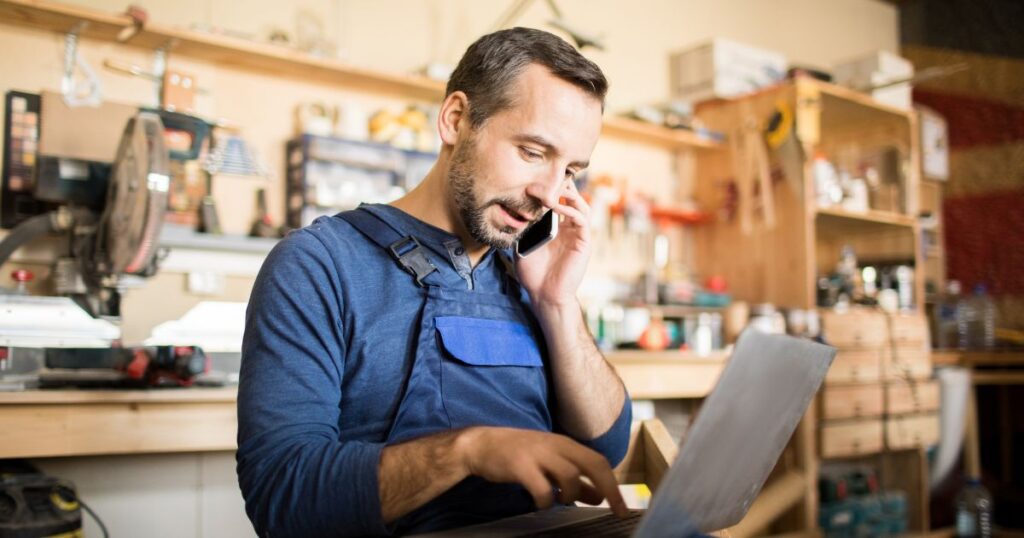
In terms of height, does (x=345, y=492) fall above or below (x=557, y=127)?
below

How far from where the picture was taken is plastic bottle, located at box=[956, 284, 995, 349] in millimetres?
4852

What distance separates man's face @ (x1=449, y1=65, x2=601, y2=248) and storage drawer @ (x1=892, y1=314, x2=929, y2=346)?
319 cm

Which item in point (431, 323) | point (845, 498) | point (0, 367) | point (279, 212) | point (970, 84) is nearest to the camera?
point (431, 323)

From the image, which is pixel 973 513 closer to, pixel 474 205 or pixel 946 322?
pixel 946 322

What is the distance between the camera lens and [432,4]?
355 cm

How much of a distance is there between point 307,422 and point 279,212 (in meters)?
2.10

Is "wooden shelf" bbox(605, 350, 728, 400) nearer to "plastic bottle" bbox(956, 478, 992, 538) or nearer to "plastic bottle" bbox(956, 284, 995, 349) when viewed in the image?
"plastic bottle" bbox(956, 478, 992, 538)

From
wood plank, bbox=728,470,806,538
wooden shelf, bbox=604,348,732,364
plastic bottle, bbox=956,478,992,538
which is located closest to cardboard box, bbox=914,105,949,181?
plastic bottle, bbox=956,478,992,538

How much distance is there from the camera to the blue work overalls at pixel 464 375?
1145mm

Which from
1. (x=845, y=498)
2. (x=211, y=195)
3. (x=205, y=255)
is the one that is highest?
(x=211, y=195)

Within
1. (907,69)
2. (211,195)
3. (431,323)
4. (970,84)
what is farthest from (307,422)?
(970,84)

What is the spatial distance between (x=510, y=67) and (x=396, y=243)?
0.32 m

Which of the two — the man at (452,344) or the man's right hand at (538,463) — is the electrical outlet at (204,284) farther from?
the man's right hand at (538,463)

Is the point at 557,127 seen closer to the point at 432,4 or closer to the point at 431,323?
the point at 431,323
